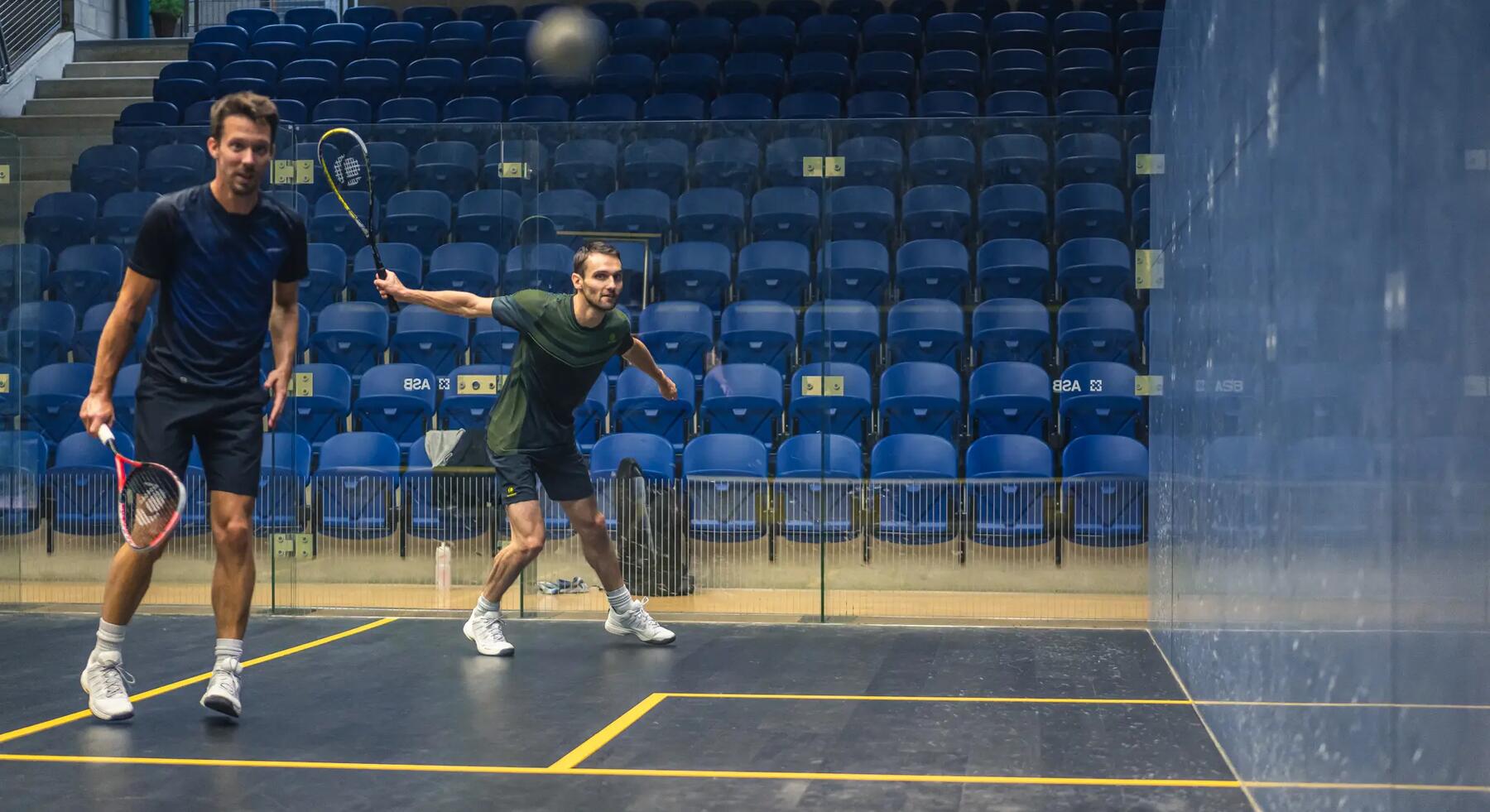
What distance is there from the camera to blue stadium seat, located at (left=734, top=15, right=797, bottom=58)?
35.4ft

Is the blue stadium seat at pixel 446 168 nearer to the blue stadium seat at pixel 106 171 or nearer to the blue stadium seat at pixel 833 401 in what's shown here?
the blue stadium seat at pixel 106 171

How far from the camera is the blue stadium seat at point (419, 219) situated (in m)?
Result: 6.36

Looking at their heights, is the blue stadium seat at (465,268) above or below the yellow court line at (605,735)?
above

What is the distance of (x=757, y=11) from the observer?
11.6 m

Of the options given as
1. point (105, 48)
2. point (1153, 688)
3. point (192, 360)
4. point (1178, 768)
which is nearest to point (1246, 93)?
point (1178, 768)

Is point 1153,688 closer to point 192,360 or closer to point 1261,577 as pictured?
point 1261,577

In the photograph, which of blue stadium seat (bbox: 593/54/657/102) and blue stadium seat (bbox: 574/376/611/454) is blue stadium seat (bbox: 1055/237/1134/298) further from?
blue stadium seat (bbox: 593/54/657/102)

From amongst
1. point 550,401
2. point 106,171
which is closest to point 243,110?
point 550,401

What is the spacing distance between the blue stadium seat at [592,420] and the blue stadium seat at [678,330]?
0.27 m

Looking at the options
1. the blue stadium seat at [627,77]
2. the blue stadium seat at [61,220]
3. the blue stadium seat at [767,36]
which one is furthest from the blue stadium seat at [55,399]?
the blue stadium seat at [767,36]

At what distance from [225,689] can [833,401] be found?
2.80 metres

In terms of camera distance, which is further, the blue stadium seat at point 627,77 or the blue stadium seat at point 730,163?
the blue stadium seat at point 627,77

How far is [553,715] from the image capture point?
3932 mm

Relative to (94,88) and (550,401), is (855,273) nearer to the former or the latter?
(550,401)
